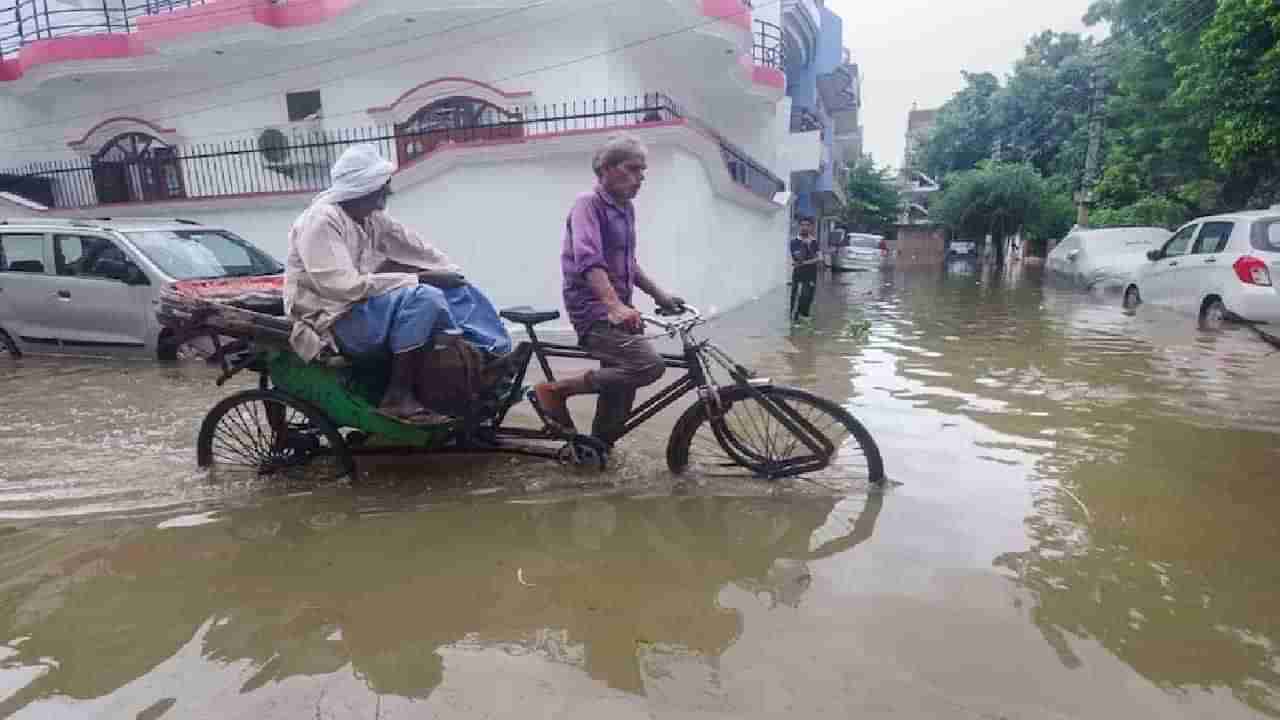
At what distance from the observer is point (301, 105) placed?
41.1 ft

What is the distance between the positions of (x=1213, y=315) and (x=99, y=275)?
1248 cm

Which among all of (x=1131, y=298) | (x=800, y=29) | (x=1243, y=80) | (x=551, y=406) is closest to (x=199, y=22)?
(x=551, y=406)

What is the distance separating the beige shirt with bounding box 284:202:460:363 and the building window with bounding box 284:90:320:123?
10.5 metres

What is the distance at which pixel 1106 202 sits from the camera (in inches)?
860

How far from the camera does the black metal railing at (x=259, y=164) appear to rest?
1115 cm

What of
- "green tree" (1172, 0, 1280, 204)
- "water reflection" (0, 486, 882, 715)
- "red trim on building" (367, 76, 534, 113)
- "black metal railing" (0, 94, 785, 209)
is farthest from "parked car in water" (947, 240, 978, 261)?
"water reflection" (0, 486, 882, 715)

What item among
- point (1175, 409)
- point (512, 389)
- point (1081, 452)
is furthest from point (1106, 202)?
point (512, 389)

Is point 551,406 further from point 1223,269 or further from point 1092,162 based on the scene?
point 1092,162

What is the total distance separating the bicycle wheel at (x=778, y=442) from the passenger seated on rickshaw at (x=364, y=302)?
1.15 m

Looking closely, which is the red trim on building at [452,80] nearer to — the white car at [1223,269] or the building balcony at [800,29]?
the building balcony at [800,29]

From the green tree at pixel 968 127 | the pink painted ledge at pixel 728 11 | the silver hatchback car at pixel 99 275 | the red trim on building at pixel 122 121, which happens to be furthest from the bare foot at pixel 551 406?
the green tree at pixel 968 127

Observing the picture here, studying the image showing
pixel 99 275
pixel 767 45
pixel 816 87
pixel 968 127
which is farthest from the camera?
pixel 968 127

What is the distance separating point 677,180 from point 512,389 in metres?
5.75

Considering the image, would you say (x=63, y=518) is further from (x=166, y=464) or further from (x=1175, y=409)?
(x=1175, y=409)
